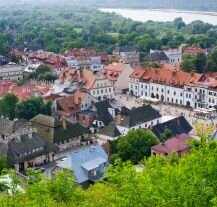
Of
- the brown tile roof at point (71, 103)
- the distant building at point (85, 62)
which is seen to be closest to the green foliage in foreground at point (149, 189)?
the brown tile roof at point (71, 103)

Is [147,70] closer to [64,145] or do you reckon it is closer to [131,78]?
[131,78]

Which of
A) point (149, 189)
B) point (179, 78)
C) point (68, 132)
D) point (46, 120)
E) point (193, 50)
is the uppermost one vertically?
point (149, 189)

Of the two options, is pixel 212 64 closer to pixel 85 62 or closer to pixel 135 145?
pixel 85 62

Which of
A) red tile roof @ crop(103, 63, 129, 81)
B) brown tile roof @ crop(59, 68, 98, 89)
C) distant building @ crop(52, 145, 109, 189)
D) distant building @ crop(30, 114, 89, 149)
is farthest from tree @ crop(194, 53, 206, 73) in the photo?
distant building @ crop(52, 145, 109, 189)

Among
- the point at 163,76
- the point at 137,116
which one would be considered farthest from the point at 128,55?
the point at 137,116

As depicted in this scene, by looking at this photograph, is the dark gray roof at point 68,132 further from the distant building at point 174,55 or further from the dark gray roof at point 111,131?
the distant building at point 174,55
